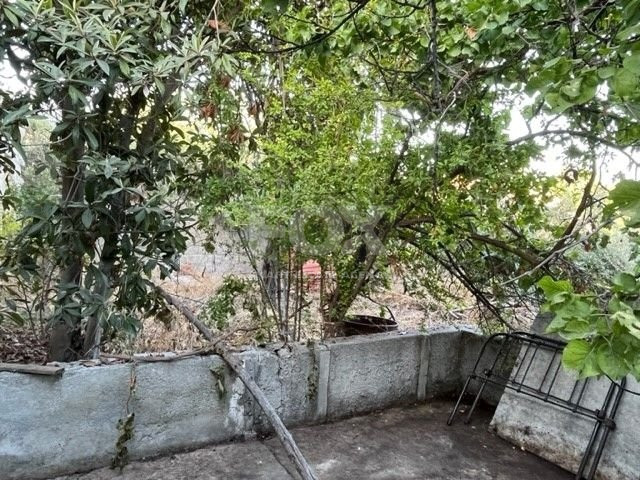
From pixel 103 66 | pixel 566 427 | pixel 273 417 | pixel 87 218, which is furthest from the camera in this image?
pixel 566 427

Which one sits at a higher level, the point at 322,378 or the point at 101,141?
the point at 101,141

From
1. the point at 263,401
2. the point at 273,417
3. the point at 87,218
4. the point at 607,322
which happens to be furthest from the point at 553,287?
the point at 87,218

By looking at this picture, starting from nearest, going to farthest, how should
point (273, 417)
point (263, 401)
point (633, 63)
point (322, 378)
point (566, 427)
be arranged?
point (633, 63), point (273, 417), point (263, 401), point (566, 427), point (322, 378)

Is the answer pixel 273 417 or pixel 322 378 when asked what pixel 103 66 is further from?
pixel 322 378

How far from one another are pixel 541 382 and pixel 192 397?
2178 mm

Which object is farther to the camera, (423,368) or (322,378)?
(423,368)

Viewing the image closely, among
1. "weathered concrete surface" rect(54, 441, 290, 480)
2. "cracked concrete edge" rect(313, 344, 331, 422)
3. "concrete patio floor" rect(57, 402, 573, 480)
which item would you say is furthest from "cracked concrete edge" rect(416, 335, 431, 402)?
"weathered concrete surface" rect(54, 441, 290, 480)

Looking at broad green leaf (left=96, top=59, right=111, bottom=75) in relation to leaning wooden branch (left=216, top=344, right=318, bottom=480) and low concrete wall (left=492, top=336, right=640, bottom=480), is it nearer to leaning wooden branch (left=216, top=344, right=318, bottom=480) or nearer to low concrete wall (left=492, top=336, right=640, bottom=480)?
leaning wooden branch (left=216, top=344, right=318, bottom=480)

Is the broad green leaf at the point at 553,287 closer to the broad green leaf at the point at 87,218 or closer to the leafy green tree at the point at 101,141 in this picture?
the leafy green tree at the point at 101,141

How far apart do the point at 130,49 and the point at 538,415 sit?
120 inches

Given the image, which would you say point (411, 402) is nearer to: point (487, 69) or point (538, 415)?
point (538, 415)

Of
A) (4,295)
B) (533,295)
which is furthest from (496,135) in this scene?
(4,295)

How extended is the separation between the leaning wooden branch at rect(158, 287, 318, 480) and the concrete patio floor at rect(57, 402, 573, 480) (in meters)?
0.27

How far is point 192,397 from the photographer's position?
8.36 feet
